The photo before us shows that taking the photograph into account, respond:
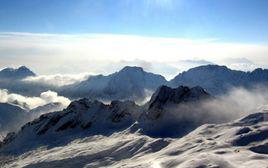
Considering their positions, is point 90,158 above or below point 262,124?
below

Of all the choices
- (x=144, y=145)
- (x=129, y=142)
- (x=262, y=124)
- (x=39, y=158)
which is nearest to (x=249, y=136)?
(x=262, y=124)

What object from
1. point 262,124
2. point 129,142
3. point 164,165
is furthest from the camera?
point 129,142

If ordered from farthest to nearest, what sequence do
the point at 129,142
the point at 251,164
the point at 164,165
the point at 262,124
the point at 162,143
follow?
the point at 129,142
the point at 162,143
the point at 262,124
the point at 164,165
the point at 251,164

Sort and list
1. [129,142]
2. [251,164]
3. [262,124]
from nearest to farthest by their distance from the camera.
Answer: [251,164] → [262,124] → [129,142]

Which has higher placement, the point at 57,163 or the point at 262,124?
the point at 262,124

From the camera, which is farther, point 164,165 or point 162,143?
point 162,143

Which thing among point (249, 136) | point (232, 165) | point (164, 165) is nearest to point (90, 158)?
point (164, 165)

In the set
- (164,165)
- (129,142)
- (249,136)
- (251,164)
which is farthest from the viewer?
(129,142)

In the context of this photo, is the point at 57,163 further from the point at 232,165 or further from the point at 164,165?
the point at 232,165

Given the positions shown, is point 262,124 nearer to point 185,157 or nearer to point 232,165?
point 185,157
